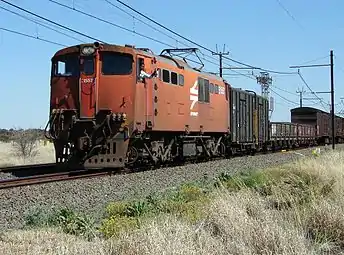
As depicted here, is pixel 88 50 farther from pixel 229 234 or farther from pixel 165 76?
pixel 229 234

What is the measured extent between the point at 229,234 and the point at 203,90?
1696cm

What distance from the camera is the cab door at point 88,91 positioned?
54.7 ft

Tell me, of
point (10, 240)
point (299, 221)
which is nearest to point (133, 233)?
point (10, 240)

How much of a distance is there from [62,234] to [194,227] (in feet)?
5.47

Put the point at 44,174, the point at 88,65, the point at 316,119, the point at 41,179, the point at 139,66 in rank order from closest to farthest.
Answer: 1. the point at 41,179
2. the point at 139,66
3. the point at 88,65
4. the point at 44,174
5. the point at 316,119

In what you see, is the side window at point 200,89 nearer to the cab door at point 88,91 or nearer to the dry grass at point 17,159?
the cab door at point 88,91

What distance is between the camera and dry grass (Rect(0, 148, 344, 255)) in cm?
549

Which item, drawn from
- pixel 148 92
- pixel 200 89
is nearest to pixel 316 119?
pixel 200 89

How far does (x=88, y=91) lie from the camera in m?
16.7

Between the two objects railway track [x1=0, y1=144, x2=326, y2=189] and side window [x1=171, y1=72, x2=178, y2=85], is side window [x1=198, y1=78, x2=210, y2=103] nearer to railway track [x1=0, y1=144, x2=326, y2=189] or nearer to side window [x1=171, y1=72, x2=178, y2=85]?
side window [x1=171, y1=72, x2=178, y2=85]

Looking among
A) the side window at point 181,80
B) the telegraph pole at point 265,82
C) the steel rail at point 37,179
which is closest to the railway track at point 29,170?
the steel rail at point 37,179

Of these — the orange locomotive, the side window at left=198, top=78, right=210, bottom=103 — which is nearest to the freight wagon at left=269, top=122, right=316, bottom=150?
the side window at left=198, top=78, right=210, bottom=103

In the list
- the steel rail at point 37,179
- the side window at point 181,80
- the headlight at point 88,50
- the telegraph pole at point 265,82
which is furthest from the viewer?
the telegraph pole at point 265,82

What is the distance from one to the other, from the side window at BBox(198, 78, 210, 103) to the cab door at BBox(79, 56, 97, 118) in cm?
656
